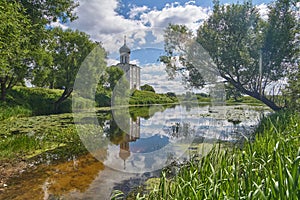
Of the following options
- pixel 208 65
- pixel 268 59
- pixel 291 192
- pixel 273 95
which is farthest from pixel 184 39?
pixel 291 192

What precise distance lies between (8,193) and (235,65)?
9.74 m

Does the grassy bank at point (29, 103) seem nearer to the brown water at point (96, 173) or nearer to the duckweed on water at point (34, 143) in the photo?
the duckweed on water at point (34, 143)

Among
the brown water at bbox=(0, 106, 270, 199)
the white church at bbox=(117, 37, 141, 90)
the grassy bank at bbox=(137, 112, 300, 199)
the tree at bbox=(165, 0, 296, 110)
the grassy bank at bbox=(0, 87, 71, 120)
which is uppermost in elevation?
the tree at bbox=(165, 0, 296, 110)

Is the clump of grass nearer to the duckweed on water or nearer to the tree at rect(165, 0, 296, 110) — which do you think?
the duckweed on water

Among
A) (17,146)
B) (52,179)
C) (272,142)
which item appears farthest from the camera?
(17,146)

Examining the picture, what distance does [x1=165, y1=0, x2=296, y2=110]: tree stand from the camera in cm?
943

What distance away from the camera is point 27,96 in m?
16.8

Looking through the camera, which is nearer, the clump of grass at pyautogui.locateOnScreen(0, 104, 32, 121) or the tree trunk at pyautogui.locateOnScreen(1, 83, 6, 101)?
the clump of grass at pyautogui.locateOnScreen(0, 104, 32, 121)

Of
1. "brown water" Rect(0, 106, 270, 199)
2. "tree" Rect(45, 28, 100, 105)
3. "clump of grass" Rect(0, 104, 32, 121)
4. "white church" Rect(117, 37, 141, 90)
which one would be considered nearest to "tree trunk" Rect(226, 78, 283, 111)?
"brown water" Rect(0, 106, 270, 199)

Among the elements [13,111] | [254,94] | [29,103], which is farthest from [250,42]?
[29,103]

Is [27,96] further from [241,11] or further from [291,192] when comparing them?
[291,192]

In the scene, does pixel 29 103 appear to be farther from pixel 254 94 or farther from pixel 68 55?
pixel 254 94

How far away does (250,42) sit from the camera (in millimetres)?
9750

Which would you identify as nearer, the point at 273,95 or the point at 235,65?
the point at 235,65
